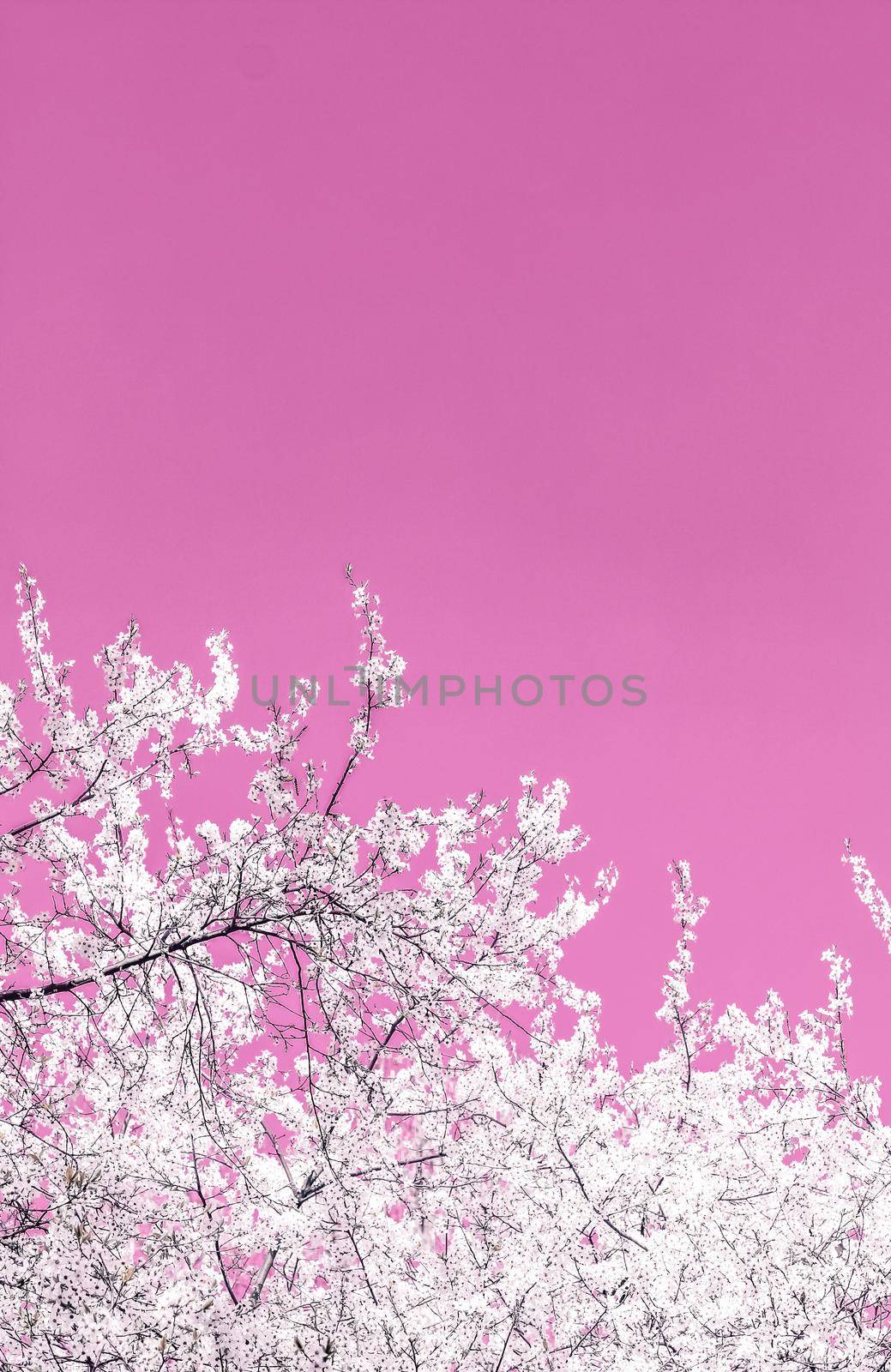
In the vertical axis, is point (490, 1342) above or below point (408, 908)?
below

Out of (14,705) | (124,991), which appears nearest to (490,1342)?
(124,991)

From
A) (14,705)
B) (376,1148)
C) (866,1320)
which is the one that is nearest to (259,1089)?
(376,1148)

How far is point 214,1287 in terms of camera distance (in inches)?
145

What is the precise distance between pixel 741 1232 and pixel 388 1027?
3867 millimetres

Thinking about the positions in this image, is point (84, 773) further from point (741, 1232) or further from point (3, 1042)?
point (741, 1232)

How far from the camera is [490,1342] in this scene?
5.52 m

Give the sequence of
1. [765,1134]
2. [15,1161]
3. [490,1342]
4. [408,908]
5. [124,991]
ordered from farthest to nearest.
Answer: [765,1134] < [490,1342] < [15,1161] < [124,991] < [408,908]

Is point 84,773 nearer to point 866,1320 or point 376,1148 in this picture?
point 376,1148

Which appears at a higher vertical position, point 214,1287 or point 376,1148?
point 376,1148

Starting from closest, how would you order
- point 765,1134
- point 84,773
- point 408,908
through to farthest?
point 408,908 → point 84,773 → point 765,1134

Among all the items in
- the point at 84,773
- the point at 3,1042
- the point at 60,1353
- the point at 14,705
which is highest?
the point at 14,705

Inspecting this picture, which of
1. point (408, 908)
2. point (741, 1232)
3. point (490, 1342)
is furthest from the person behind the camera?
point (741, 1232)

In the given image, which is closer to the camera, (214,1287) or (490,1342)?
(214,1287)

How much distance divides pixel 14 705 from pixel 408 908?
2.29 metres
